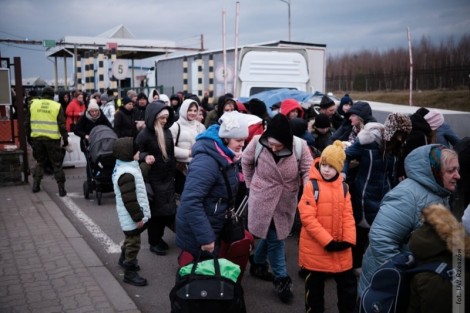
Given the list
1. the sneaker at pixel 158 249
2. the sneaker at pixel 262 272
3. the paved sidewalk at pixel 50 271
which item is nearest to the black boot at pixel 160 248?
the sneaker at pixel 158 249

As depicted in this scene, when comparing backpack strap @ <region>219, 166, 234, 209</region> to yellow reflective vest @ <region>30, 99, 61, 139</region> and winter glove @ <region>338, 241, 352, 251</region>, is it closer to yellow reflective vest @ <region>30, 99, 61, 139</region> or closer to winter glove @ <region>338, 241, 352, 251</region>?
winter glove @ <region>338, 241, 352, 251</region>

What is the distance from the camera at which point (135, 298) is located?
16.3 ft

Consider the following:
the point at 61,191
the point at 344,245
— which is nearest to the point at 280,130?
the point at 344,245

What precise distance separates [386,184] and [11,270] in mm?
4252

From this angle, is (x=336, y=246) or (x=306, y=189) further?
(x=306, y=189)

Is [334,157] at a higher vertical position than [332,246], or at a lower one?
higher

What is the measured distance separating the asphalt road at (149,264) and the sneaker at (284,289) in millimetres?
59

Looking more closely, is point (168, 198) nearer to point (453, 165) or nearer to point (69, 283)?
point (69, 283)

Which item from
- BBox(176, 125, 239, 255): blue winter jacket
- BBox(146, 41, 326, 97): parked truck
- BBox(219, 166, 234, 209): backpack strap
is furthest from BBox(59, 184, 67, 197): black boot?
BBox(219, 166, 234, 209): backpack strap

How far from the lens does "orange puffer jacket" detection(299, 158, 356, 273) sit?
13.2ft

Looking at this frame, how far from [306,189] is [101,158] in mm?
5240

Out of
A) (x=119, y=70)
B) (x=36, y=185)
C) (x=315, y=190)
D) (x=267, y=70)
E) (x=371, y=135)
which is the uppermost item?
(x=119, y=70)

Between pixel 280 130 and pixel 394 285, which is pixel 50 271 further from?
pixel 394 285

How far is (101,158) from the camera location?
333 inches
